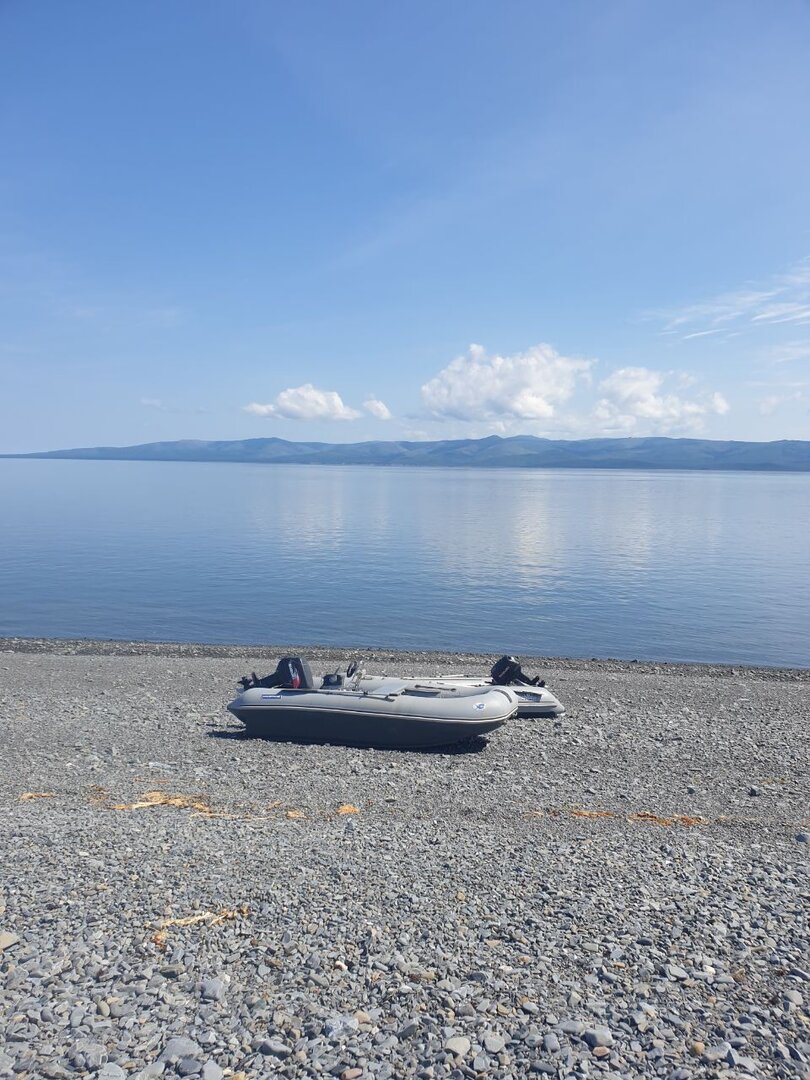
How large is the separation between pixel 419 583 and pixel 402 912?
30.0 metres

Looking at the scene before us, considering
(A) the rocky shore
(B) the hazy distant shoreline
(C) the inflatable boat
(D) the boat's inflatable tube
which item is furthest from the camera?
(B) the hazy distant shoreline

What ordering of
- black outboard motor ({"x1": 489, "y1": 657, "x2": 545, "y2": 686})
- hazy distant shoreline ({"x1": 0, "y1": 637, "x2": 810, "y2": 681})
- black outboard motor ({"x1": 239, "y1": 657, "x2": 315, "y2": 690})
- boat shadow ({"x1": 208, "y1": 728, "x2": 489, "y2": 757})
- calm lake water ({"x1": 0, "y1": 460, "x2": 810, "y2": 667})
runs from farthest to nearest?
calm lake water ({"x1": 0, "y1": 460, "x2": 810, "y2": 667}), hazy distant shoreline ({"x1": 0, "y1": 637, "x2": 810, "y2": 681}), black outboard motor ({"x1": 489, "y1": 657, "x2": 545, "y2": 686}), black outboard motor ({"x1": 239, "y1": 657, "x2": 315, "y2": 690}), boat shadow ({"x1": 208, "y1": 728, "x2": 489, "y2": 757})

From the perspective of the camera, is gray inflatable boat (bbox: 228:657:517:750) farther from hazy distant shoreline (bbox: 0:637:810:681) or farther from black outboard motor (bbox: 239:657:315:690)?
hazy distant shoreline (bbox: 0:637:810:681)

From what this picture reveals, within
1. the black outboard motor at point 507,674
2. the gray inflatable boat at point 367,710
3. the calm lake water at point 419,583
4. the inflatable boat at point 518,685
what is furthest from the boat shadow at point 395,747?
the calm lake water at point 419,583

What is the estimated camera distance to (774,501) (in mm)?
113562

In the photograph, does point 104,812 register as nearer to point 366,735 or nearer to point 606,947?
point 366,735

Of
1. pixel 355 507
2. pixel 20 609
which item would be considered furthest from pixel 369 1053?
pixel 355 507

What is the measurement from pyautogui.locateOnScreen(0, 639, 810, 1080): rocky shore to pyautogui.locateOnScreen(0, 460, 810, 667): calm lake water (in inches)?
547

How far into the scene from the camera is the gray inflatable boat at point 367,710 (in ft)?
40.2

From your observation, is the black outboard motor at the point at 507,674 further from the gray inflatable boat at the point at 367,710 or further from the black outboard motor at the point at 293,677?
the black outboard motor at the point at 293,677

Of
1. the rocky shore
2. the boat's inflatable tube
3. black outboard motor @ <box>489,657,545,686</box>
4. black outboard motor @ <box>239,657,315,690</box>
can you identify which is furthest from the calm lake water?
the rocky shore

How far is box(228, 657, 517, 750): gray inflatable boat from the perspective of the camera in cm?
1226

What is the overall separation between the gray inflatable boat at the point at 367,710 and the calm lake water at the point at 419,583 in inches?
481

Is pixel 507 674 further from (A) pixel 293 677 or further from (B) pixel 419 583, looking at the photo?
(B) pixel 419 583
